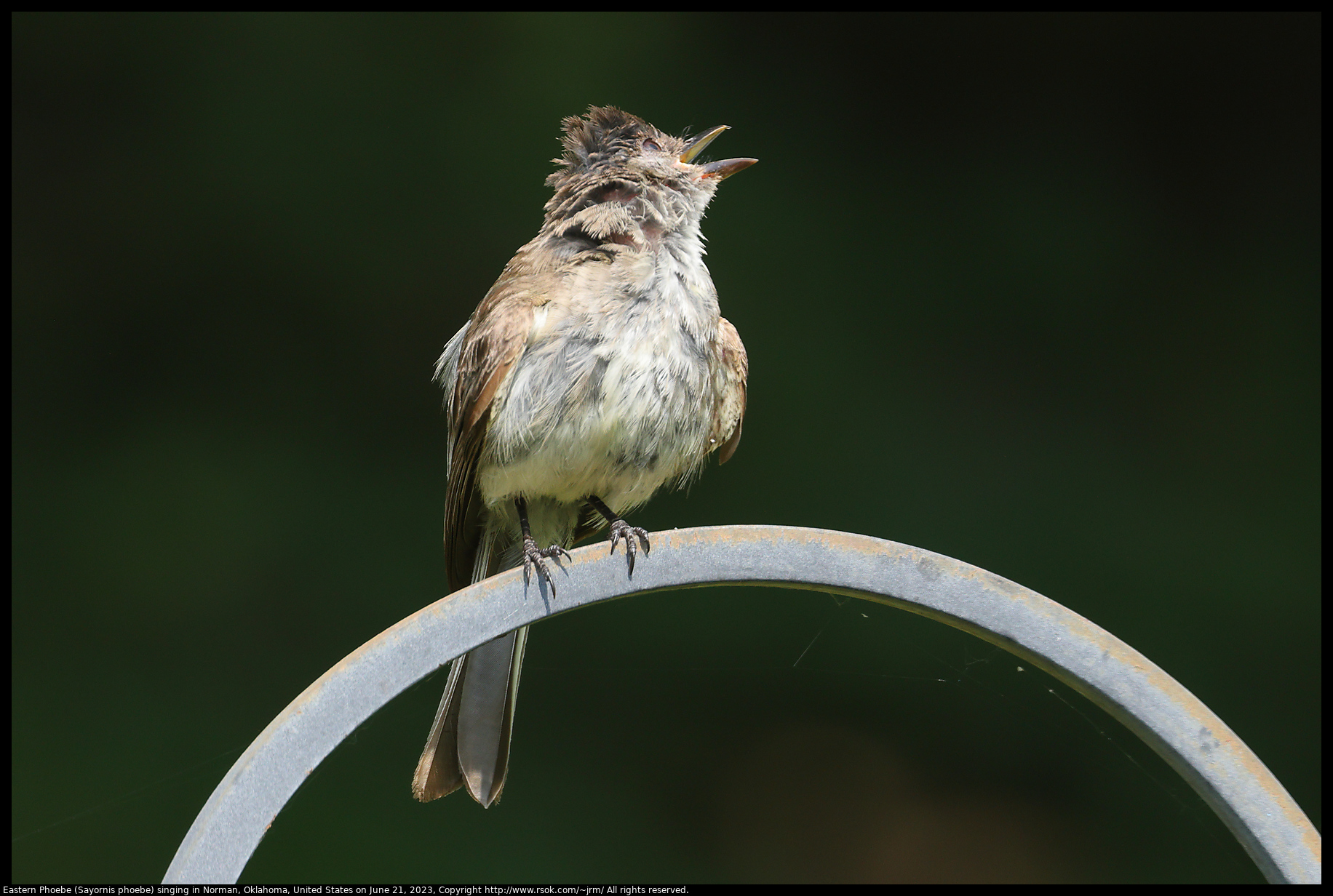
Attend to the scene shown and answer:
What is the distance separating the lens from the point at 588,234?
167 cm

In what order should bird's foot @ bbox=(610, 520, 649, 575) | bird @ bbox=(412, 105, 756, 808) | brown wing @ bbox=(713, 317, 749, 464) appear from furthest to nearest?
brown wing @ bbox=(713, 317, 749, 464)
bird @ bbox=(412, 105, 756, 808)
bird's foot @ bbox=(610, 520, 649, 575)

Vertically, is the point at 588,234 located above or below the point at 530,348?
above

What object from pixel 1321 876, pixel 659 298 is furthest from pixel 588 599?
pixel 1321 876

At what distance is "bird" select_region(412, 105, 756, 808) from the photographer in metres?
1.49

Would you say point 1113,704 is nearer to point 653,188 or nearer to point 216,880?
point 216,880

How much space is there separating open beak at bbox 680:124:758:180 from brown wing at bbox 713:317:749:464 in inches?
10.6

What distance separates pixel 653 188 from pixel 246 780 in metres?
1.13

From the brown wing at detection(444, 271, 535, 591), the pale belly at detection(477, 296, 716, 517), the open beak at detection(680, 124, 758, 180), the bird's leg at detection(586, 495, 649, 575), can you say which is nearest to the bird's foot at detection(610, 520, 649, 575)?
the bird's leg at detection(586, 495, 649, 575)

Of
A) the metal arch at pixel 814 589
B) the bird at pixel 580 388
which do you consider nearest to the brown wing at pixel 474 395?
the bird at pixel 580 388

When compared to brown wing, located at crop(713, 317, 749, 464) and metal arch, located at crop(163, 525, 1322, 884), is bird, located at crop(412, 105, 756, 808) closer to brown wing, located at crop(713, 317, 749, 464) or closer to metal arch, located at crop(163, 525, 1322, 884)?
brown wing, located at crop(713, 317, 749, 464)

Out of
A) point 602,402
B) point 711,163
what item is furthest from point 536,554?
point 711,163

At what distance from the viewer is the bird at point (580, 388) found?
1490mm

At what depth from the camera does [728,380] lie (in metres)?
1.71

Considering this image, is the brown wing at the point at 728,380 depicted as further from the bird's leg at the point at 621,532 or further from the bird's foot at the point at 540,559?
the bird's foot at the point at 540,559
